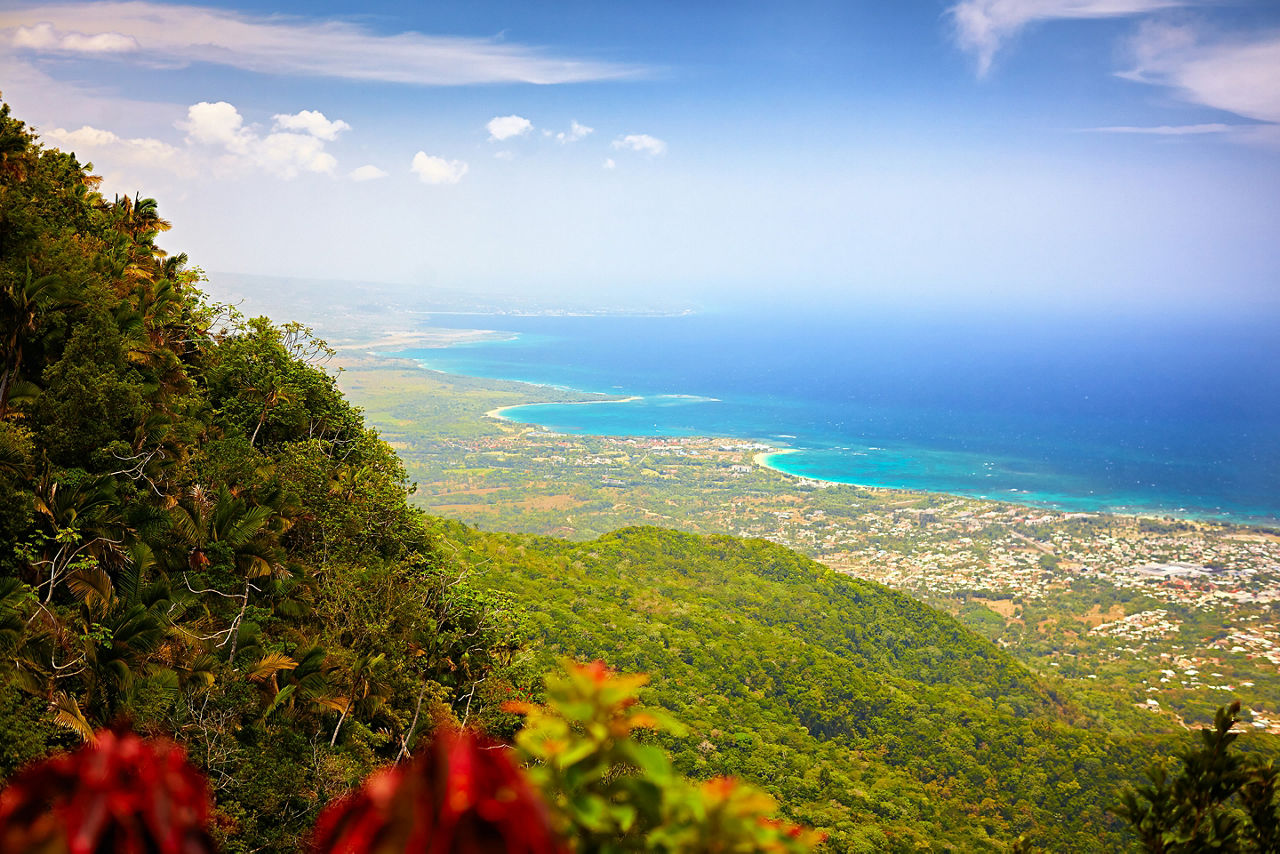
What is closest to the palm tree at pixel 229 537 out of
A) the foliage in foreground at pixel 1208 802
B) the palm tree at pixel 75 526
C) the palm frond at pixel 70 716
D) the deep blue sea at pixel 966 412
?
the palm tree at pixel 75 526

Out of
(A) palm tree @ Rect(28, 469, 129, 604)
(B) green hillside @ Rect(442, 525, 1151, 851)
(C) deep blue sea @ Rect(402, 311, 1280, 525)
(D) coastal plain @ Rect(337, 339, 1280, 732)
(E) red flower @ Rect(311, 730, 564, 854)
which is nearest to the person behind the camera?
(E) red flower @ Rect(311, 730, 564, 854)

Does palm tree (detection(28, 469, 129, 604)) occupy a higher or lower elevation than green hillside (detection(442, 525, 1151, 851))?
higher

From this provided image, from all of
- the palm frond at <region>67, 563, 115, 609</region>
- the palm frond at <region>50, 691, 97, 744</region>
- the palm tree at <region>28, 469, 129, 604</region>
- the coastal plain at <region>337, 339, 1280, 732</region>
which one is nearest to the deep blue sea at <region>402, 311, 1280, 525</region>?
the coastal plain at <region>337, 339, 1280, 732</region>

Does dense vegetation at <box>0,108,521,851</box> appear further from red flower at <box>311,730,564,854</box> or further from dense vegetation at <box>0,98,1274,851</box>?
red flower at <box>311,730,564,854</box>

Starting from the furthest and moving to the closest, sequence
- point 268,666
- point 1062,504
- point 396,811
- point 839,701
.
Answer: point 1062,504 → point 839,701 → point 268,666 → point 396,811

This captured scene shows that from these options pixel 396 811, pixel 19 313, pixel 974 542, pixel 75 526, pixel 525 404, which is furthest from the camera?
pixel 525 404

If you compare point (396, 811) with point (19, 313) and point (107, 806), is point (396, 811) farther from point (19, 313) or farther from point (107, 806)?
point (19, 313)

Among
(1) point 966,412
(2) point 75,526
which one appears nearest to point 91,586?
(2) point 75,526
